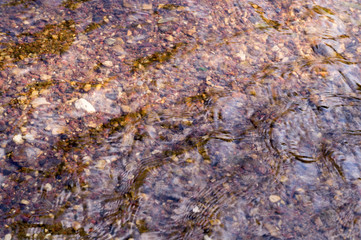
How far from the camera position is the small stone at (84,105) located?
282 cm

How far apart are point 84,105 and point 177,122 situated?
81 cm


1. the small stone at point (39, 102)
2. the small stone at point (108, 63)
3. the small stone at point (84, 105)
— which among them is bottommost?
the small stone at point (39, 102)

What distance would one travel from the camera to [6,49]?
3.10 metres

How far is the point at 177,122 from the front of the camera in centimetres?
288

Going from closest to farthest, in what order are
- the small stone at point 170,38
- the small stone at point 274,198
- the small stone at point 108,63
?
the small stone at point 274,198 < the small stone at point 108,63 < the small stone at point 170,38

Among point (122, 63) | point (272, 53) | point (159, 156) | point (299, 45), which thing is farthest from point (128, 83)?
point (299, 45)

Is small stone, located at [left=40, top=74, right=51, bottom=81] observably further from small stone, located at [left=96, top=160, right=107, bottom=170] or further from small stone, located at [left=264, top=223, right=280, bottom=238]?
small stone, located at [left=264, top=223, right=280, bottom=238]

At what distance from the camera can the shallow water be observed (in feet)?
7.72

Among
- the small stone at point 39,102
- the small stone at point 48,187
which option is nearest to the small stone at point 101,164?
the small stone at point 48,187

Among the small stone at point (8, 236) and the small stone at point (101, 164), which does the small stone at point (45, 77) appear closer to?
the small stone at point (101, 164)

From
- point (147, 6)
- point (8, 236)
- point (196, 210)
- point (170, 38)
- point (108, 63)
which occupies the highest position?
point (147, 6)

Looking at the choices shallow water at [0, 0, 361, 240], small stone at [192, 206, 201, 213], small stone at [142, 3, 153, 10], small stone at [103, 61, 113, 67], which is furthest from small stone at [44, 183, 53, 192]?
small stone at [142, 3, 153, 10]

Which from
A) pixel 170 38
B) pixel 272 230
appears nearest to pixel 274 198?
pixel 272 230

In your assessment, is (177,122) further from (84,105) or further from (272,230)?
(272,230)
